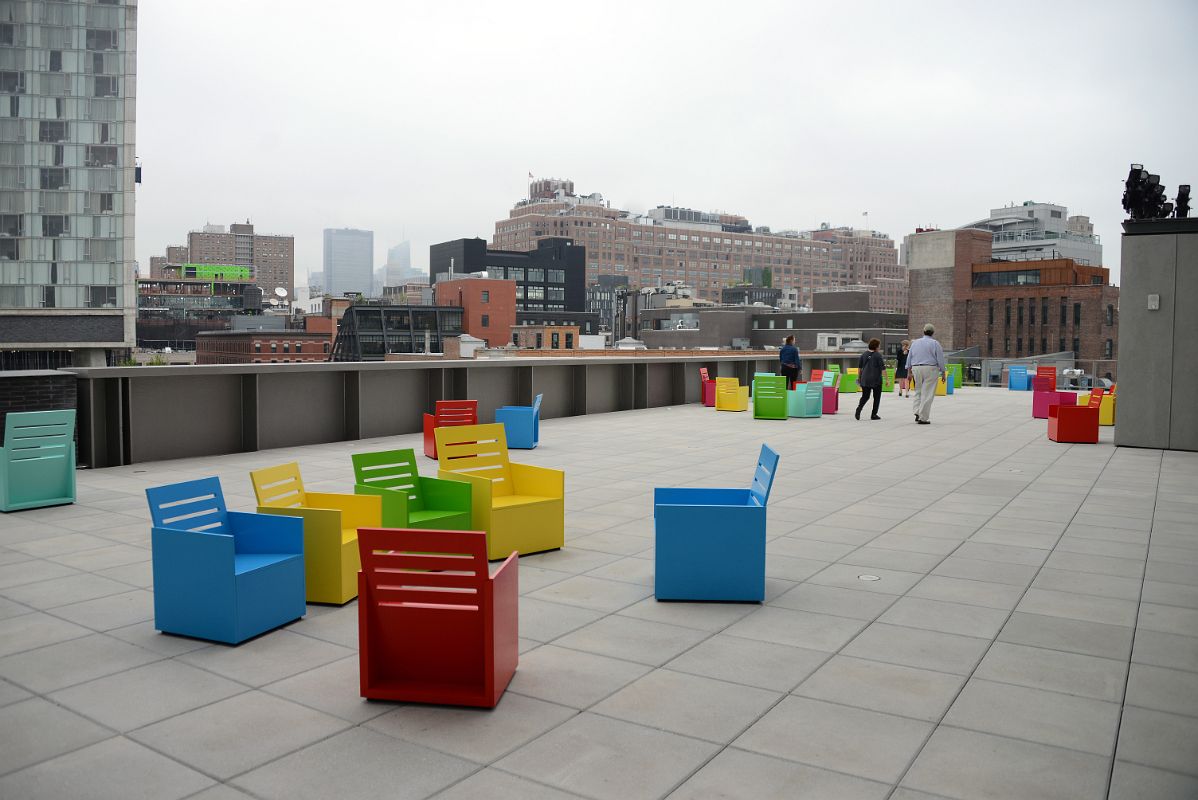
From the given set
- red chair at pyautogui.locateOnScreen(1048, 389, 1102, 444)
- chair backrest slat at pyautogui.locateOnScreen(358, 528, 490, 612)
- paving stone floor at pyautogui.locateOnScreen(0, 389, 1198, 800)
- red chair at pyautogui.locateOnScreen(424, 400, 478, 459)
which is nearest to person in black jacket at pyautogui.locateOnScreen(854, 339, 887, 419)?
red chair at pyautogui.locateOnScreen(1048, 389, 1102, 444)

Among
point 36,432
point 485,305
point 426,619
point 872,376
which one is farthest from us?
point 485,305

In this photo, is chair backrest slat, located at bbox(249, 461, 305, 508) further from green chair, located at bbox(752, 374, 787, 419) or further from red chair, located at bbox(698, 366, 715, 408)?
red chair, located at bbox(698, 366, 715, 408)

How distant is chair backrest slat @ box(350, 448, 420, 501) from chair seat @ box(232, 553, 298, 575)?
156 centimetres

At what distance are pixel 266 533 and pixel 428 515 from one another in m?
1.65

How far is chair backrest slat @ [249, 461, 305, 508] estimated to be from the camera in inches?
288

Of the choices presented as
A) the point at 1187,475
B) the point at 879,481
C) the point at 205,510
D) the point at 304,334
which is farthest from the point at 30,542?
the point at 304,334

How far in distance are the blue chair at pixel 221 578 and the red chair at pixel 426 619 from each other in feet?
4.66

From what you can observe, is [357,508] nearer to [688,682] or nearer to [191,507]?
[191,507]

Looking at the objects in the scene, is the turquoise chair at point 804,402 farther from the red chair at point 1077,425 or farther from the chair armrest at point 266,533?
the chair armrest at point 266,533

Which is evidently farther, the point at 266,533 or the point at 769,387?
the point at 769,387

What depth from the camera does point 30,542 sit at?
29.8 feet

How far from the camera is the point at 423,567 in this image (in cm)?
522

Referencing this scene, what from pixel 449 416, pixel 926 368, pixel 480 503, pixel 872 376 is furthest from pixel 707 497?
pixel 872 376

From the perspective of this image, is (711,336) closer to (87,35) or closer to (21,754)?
(87,35)
